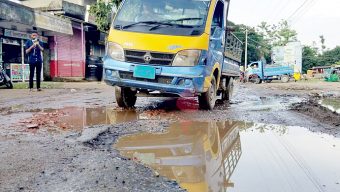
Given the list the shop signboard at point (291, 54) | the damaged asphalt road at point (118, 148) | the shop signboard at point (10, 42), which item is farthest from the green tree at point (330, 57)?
the damaged asphalt road at point (118, 148)

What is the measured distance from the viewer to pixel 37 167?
2.88 m

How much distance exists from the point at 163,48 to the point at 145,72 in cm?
51

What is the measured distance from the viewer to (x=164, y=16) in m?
6.57

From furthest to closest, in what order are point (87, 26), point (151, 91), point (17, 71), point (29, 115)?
point (87, 26), point (17, 71), point (151, 91), point (29, 115)

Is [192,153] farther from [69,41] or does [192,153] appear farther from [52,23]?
[69,41]

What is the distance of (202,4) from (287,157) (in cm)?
398

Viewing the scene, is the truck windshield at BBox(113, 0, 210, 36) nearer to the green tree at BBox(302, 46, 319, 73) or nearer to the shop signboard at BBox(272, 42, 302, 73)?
the shop signboard at BBox(272, 42, 302, 73)

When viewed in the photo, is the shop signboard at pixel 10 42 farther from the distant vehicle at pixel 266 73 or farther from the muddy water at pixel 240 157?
the distant vehicle at pixel 266 73

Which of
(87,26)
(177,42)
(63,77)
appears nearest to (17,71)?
(63,77)

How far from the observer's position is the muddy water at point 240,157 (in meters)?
2.77

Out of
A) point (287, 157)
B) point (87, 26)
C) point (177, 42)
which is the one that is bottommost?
point (287, 157)

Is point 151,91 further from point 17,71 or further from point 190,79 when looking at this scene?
point 17,71

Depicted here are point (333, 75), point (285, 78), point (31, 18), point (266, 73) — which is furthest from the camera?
point (333, 75)

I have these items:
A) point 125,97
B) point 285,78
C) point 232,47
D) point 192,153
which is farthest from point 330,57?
point 192,153
